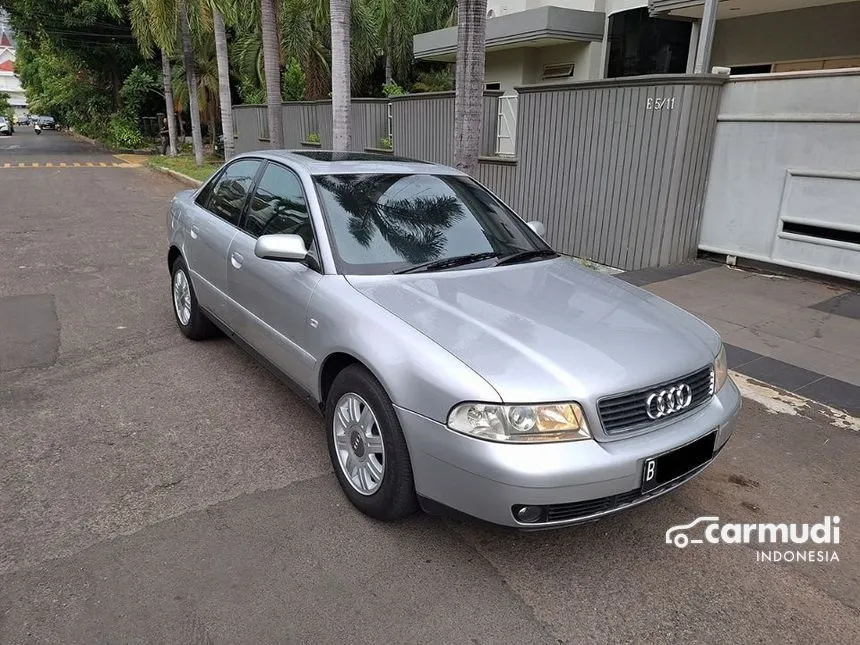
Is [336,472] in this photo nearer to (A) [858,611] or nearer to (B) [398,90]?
(A) [858,611]

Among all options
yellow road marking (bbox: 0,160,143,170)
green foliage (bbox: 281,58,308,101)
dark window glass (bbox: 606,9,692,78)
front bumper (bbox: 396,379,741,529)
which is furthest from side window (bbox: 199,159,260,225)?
yellow road marking (bbox: 0,160,143,170)

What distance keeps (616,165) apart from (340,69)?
4.49m

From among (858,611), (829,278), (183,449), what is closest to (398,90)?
(829,278)

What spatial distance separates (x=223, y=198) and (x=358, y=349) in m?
2.57

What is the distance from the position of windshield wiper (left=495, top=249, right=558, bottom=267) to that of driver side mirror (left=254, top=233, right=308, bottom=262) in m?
1.11

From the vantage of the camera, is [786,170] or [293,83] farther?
[293,83]

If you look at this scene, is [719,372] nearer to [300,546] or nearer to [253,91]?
[300,546]

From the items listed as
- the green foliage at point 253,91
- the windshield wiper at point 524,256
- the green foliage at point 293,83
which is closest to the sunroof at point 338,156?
the windshield wiper at point 524,256

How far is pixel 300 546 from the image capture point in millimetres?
2963

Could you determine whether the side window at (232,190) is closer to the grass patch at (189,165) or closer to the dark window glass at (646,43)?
the dark window glass at (646,43)

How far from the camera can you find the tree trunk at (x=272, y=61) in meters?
13.6

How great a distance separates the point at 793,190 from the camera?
7176 millimetres

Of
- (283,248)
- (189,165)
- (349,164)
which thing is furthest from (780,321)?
(189,165)

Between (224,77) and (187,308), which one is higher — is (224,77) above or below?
above
